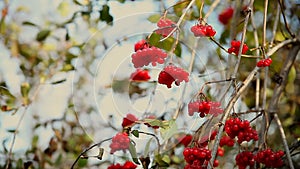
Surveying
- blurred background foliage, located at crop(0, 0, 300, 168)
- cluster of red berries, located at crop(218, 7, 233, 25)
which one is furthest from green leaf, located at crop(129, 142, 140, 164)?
cluster of red berries, located at crop(218, 7, 233, 25)

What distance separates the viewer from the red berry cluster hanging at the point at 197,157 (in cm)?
107

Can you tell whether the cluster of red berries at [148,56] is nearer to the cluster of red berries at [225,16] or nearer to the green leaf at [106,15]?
the green leaf at [106,15]

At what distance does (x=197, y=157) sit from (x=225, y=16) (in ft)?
3.84

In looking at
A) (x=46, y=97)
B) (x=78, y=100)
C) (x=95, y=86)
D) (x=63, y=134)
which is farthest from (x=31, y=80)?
(x=95, y=86)

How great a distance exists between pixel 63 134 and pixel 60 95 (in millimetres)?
207

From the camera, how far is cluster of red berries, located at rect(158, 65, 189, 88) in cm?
111

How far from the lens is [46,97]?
251 centimetres

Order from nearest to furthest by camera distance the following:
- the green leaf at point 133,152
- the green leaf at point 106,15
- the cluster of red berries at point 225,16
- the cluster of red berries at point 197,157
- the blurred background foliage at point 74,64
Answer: the cluster of red berries at point 197,157 → the green leaf at point 133,152 → the blurred background foliage at point 74,64 → the green leaf at point 106,15 → the cluster of red berries at point 225,16

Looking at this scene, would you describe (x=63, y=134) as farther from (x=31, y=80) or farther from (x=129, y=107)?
(x=129, y=107)

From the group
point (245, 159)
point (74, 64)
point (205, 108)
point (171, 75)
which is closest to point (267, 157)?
point (245, 159)

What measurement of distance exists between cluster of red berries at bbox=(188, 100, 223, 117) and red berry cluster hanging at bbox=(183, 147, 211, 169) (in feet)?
0.29

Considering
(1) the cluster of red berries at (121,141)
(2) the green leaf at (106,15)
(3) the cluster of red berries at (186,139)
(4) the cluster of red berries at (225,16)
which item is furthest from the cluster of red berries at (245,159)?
(4) the cluster of red berries at (225,16)

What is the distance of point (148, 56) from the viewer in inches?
43.2

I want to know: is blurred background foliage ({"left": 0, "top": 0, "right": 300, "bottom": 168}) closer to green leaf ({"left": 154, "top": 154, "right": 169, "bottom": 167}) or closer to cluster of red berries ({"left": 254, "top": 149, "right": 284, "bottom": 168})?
green leaf ({"left": 154, "top": 154, "right": 169, "bottom": 167})
